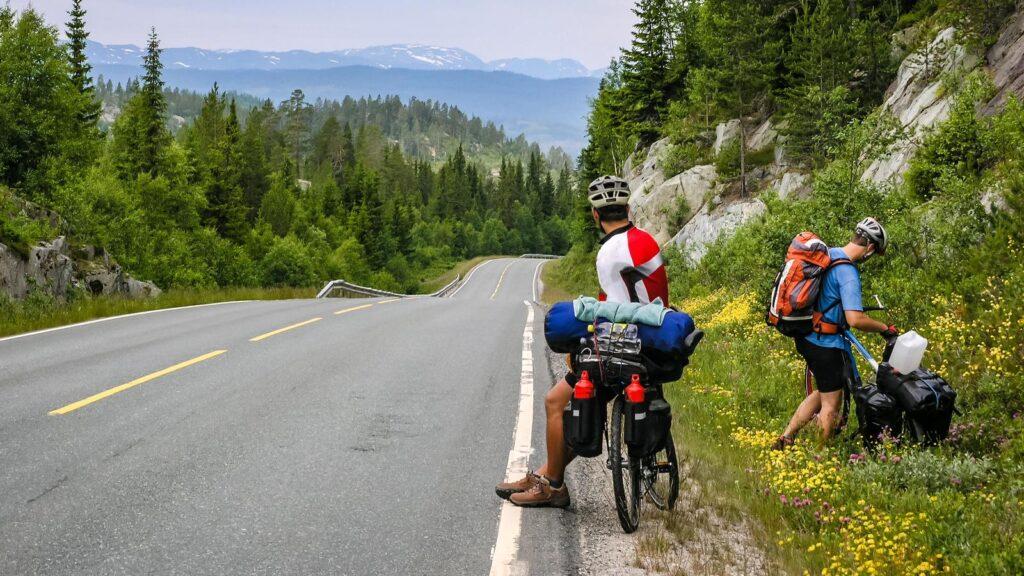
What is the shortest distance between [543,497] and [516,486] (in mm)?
244

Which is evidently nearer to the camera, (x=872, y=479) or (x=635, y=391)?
(x=635, y=391)

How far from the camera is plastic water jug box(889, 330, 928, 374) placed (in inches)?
188

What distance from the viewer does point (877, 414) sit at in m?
5.07

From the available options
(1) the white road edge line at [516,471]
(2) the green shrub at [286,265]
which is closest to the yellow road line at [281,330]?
(1) the white road edge line at [516,471]

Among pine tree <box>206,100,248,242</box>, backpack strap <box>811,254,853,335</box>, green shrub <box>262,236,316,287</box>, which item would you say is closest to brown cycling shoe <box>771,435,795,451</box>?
backpack strap <box>811,254,853,335</box>

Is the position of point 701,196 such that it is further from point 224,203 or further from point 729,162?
point 224,203

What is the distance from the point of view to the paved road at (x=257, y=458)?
3.83 metres

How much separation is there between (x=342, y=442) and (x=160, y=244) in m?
43.7

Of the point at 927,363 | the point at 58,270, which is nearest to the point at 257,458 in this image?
the point at 927,363

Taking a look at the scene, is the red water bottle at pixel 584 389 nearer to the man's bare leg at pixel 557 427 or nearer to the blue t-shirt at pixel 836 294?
the man's bare leg at pixel 557 427

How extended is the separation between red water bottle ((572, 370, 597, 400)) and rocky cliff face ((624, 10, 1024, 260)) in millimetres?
9083

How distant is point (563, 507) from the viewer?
4.66 metres

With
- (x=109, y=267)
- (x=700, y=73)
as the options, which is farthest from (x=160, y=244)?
(x=700, y=73)

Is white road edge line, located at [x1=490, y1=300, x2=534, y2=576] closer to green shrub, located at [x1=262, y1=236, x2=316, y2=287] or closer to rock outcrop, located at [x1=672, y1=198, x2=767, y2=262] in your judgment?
rock outcrop, located at [x1=672, y1=198, x2=767, y2=262]
